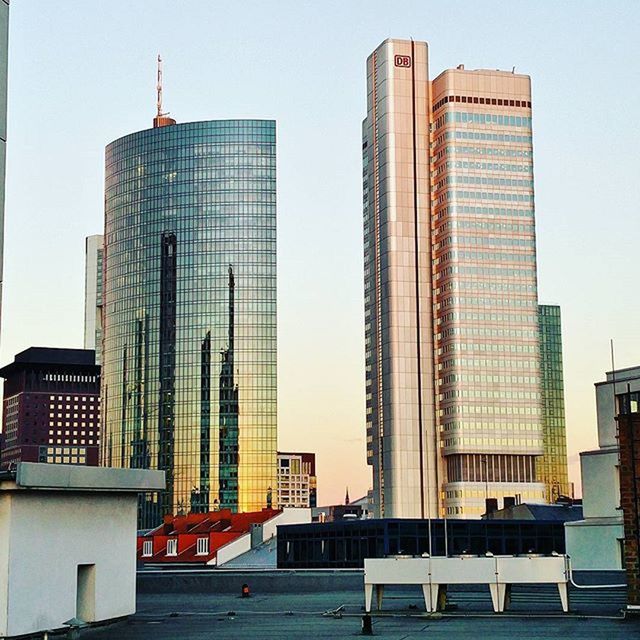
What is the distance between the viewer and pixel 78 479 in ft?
129

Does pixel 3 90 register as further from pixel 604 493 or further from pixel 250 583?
pixel 604 493

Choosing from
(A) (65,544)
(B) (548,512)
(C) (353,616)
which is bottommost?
(C) (353,616)

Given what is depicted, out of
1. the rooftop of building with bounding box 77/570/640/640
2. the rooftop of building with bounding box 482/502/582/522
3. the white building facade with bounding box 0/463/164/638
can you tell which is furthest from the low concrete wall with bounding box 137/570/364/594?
the rooftop of building with bounding box 482/502/582/522

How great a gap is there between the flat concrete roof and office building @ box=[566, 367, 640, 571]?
53.0 metres

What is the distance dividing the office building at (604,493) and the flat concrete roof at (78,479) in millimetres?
52957

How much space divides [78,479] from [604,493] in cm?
6108

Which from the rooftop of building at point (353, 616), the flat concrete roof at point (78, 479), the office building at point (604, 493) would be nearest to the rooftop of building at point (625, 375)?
the office building at point (604, 493)

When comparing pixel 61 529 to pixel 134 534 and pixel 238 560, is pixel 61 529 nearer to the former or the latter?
pixel 134 534

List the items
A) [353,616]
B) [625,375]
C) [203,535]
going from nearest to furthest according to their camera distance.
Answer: [353,616]
[625,375]
[203,535]

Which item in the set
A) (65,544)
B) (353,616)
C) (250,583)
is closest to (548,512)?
(250,583)

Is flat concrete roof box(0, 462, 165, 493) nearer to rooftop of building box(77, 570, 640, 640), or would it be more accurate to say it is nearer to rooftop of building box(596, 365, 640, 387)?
rooftop of building box(77, 570, 640, 640)

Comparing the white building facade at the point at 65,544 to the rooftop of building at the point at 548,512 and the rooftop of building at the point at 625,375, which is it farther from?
the rooftop of building at the point at 548,512

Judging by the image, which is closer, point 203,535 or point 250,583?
point 250,583

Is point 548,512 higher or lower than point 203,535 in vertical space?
higher
